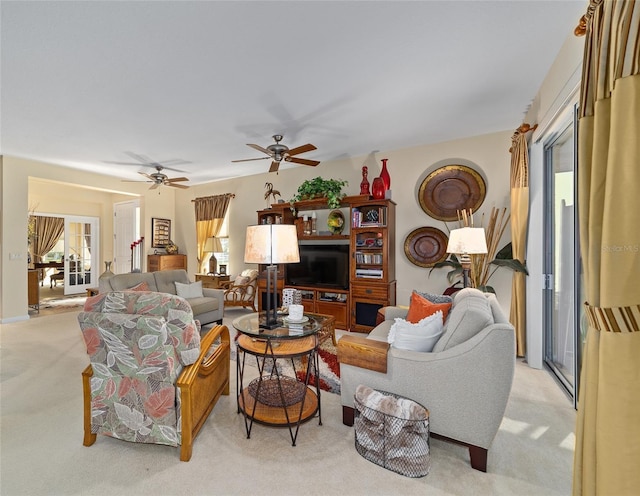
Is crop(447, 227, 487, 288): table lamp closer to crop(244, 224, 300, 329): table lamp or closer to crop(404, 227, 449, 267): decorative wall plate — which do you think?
crop(404, 227, 449, 267): decorative wall plate

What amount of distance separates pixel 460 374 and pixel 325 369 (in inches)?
66.7

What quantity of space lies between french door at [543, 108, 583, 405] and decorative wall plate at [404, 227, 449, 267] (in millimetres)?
1313

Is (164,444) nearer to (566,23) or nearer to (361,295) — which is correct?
(361,295)

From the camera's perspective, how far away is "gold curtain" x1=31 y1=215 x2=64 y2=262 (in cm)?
777

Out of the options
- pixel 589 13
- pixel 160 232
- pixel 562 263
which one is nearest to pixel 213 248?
pixel 160 232

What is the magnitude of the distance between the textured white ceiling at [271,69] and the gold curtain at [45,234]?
4504mm

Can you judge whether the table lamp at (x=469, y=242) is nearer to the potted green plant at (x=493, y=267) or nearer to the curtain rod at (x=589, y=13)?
the potted green plant at (x=493, y=267)

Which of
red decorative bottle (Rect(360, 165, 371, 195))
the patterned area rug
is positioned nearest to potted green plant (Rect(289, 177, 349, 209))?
red decorative bottle (Rect(360, 165, 371, 195))

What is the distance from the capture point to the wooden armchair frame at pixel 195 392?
70.0 inches

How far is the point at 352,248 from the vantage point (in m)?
4.56

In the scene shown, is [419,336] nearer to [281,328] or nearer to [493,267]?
[281,328]

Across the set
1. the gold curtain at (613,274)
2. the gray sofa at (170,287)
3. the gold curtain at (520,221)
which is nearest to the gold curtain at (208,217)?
the gray sofa at (170,287)

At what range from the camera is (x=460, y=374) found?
172 centimetres

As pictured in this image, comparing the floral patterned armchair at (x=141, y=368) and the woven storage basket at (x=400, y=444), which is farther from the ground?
the floral patterned armchair at (x=141, y=368)
